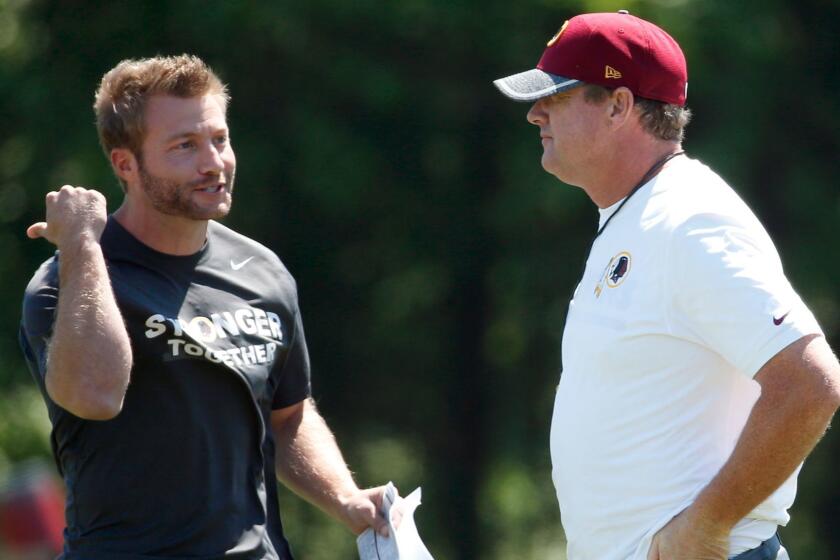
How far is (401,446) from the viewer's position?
1014 centimetres

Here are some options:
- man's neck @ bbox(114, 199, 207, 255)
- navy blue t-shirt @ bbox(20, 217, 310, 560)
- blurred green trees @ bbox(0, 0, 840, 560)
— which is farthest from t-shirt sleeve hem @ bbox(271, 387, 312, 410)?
blurred green trees @ bbox(0, 0, 840, 560)

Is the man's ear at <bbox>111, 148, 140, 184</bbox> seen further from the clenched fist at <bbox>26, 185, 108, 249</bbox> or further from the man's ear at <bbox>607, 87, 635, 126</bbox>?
the man's ear at <bbox>607, 87, 635, 126</bbox>

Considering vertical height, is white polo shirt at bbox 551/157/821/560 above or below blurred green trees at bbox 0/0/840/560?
above

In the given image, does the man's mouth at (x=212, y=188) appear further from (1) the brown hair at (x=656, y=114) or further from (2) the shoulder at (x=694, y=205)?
(2) the shoulder at (x=694, y=205)

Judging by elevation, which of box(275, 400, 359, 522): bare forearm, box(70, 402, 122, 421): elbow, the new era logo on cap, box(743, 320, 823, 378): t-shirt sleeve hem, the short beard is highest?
the new era logo on cap

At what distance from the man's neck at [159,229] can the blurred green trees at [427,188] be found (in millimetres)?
4884

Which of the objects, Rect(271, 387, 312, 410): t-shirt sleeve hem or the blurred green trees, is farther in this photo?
the blurred green trees

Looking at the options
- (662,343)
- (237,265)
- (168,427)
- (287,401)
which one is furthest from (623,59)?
(168,427)

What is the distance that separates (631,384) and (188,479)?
1.01 meters

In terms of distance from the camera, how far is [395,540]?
11.1 ft

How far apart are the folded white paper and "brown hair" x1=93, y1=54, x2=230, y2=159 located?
3.37ft

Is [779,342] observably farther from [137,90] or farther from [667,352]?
[137,90]

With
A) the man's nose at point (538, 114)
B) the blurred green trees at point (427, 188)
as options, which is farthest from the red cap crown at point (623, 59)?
the blurred green trees at point (427, 188)

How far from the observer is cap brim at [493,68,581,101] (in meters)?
3.17
